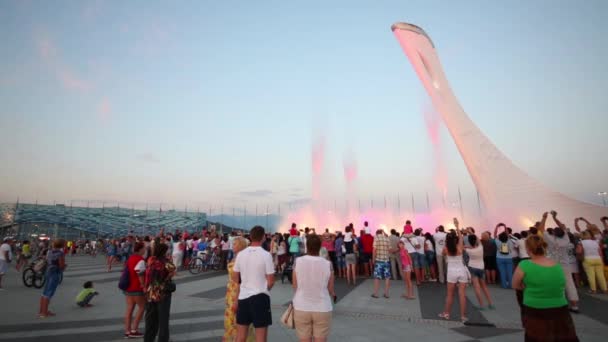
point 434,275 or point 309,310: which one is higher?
point 309,310

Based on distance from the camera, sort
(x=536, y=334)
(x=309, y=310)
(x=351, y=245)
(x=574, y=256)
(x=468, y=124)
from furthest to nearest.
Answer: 1. (x=468, y=124)
2. (x=351, y=245)
3. (x=574, y=256)
4. (x=309, y=310)
5. (x=536, y=334)

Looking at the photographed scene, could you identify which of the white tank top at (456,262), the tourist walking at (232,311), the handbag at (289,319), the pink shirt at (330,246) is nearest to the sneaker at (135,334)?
the tourist walking at (232,311)

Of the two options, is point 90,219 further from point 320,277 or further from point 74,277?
point 320,277

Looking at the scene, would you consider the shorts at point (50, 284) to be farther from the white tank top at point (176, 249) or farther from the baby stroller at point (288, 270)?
the white tank top at point (176, 249)

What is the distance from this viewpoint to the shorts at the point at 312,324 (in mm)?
3482

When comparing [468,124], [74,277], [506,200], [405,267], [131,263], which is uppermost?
[468,124]

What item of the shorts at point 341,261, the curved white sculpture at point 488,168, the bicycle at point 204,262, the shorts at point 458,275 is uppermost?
the curved white sculpture at point 488,168

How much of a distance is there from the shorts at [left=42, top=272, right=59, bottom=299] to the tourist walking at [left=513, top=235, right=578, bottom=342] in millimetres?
9075

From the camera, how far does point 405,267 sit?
347 inches

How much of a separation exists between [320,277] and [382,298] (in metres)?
6.01

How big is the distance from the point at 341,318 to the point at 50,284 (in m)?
6.82

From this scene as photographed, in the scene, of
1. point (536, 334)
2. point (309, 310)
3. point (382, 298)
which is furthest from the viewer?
point (382, 298)

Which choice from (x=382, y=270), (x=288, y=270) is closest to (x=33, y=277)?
(x=288, y=270)

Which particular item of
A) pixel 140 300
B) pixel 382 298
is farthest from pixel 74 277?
pixel 382 298
